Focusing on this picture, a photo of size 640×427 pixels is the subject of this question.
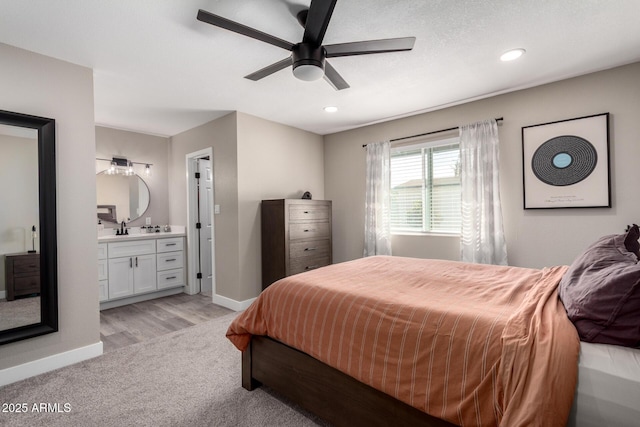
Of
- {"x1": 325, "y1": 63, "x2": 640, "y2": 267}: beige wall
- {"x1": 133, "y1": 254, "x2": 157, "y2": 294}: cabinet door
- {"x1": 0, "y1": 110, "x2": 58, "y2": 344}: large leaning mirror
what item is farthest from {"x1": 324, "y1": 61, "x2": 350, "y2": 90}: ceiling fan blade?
{"x1": 133, "y1": 254, "x2": 157, "y2": 294}: cabinet door

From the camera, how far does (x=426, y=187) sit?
157 inches

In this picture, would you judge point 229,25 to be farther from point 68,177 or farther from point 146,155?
point 146,155

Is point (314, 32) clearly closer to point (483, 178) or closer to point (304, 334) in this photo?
point (304, 334)

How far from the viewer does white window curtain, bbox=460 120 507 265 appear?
3307 mm

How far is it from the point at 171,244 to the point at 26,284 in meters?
2.23

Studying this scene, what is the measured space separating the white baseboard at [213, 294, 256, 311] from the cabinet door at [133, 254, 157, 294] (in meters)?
0.98

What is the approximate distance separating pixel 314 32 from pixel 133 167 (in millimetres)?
4064

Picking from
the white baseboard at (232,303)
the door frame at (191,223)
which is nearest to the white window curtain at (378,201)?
the white baseboard at (232,303)

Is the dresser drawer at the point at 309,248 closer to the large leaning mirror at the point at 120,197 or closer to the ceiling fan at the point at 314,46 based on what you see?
the ceiling fan at the point at 314,46

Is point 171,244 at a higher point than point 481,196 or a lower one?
lower

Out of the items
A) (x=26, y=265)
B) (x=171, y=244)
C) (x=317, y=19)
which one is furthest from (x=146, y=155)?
(x=317, y=19)

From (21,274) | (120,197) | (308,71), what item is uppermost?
(308,71)

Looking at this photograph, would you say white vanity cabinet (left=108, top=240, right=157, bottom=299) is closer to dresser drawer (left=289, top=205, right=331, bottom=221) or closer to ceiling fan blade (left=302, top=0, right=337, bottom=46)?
dresser drawer (left=289, top=205, right=331, bottom=221)

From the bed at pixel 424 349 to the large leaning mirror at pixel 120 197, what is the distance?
352cm
